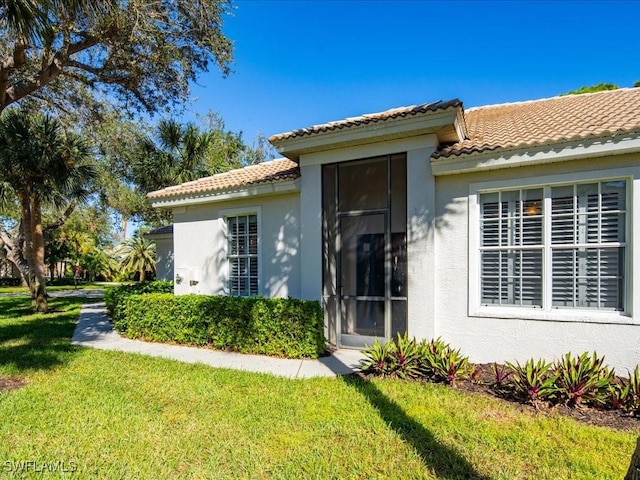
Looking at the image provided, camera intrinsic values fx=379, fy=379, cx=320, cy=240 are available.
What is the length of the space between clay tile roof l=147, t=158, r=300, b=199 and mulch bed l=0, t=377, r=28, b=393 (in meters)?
6.21

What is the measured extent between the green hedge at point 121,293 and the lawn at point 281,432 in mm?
4544

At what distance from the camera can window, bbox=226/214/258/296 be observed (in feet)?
36.3

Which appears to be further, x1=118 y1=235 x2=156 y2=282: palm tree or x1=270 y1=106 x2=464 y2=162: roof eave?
x1=118 y1=235 x2=156 y2=282: palm tree

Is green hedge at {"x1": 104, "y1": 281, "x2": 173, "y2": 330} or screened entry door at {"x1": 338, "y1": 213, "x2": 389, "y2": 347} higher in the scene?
screened entry door at {"x1": 338, "y1": 213, "x2": 389, "y2": 347}

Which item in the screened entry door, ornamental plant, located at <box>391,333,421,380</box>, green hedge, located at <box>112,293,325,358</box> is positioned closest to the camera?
ornamental plant, located at <box>391,333,421,380</box>

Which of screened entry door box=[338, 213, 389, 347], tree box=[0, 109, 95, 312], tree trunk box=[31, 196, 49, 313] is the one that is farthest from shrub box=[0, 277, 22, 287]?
screened entry door box=[338, 213, 389, 347]

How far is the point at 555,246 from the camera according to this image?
7.17 metres

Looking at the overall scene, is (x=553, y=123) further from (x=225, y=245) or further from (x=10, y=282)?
(x=10, y=282)

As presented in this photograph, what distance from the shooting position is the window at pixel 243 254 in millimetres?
11070

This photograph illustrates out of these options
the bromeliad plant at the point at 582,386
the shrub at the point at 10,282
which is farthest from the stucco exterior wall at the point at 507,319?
the shrub at the point at 10,282

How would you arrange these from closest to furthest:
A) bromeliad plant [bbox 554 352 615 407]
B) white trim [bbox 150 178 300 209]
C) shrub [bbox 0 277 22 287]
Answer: bromeliad plant [bbox 554 352 615 407], white trim [bbox 150 178 300 209], shrub [bbox 0 277 22 287]

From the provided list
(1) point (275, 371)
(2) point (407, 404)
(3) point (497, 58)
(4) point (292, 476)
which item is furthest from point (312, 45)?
(4) point (292, 476)

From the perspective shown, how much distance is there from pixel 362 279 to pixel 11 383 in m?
7.19

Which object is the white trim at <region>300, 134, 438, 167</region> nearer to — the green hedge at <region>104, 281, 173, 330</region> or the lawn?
the lawn
